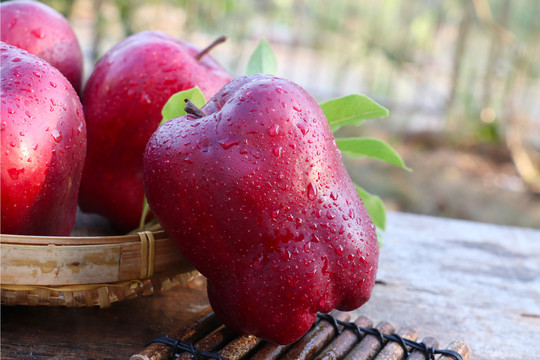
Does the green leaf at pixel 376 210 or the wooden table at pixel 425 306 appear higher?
the green leaf at pixel 376 210

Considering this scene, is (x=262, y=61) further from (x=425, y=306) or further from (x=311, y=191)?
(x=425, y=306)

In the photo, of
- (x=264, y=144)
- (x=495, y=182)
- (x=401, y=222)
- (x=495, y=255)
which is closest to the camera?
(x=264, y=144)

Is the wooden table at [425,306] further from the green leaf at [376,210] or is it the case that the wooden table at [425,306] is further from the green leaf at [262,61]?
the green leaf at [262,61]

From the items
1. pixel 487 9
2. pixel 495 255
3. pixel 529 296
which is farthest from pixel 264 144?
pixel 487 9

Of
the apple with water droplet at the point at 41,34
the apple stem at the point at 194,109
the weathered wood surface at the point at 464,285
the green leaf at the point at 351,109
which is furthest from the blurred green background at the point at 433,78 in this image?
the apple stem at the point at 194,109

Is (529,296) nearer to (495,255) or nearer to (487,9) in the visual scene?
(495,255)

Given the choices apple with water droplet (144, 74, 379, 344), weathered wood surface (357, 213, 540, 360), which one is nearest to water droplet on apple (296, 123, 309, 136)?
apple with water droplet (144, 74, 379, 344)

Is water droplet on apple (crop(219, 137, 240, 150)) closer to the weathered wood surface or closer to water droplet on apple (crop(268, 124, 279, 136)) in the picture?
water droplet on apple (crop(268, 124, 279, 136))
